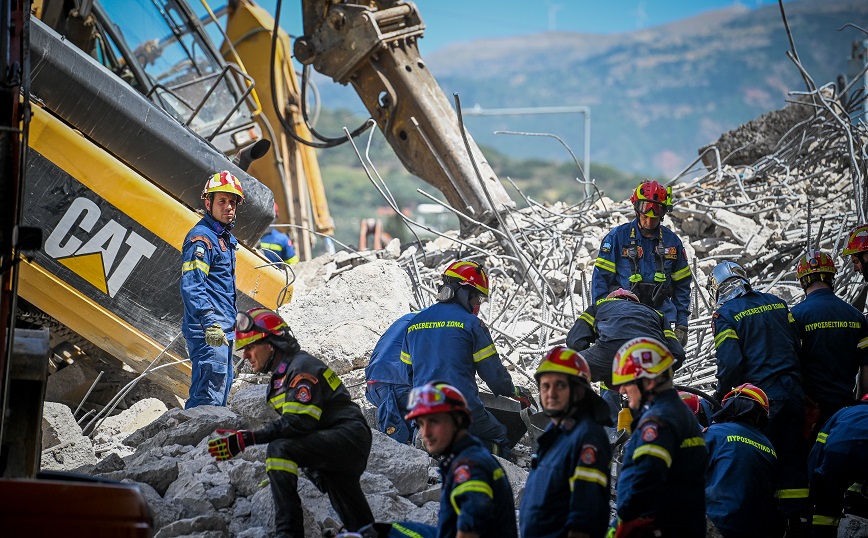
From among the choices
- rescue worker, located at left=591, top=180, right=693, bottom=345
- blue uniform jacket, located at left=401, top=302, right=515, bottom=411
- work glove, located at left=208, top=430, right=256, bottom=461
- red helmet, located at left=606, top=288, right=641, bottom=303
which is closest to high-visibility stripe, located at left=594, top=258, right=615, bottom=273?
rescue worker, located at left=591, top=180, right=693, bottom=345

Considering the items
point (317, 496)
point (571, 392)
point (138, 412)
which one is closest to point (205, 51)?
point (138, 412)

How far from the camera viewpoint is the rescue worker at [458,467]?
417 centimetres

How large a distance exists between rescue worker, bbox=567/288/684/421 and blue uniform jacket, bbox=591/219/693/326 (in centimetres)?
44

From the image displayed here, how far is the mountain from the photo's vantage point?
94.6 m

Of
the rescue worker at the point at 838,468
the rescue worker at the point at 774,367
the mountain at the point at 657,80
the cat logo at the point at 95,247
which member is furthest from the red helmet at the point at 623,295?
the mountain at the point at 657,80

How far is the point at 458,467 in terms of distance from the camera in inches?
167

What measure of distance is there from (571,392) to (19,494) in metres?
2.22

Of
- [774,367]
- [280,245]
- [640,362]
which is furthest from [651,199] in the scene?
[280,245]

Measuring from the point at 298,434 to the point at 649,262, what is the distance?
10.9 ft

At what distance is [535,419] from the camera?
724 centimetres

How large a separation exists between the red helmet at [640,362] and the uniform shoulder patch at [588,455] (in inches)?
18.1

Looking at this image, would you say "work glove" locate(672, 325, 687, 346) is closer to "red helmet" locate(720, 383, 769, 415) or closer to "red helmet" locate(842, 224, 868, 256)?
"red helmet" locate(842, 224, 868, 256)

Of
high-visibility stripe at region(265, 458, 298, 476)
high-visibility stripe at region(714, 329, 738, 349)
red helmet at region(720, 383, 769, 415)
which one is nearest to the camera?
high-visibility stripe at region(265, 458, 298, 476)

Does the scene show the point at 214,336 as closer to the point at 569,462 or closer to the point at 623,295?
the point at 623,295
